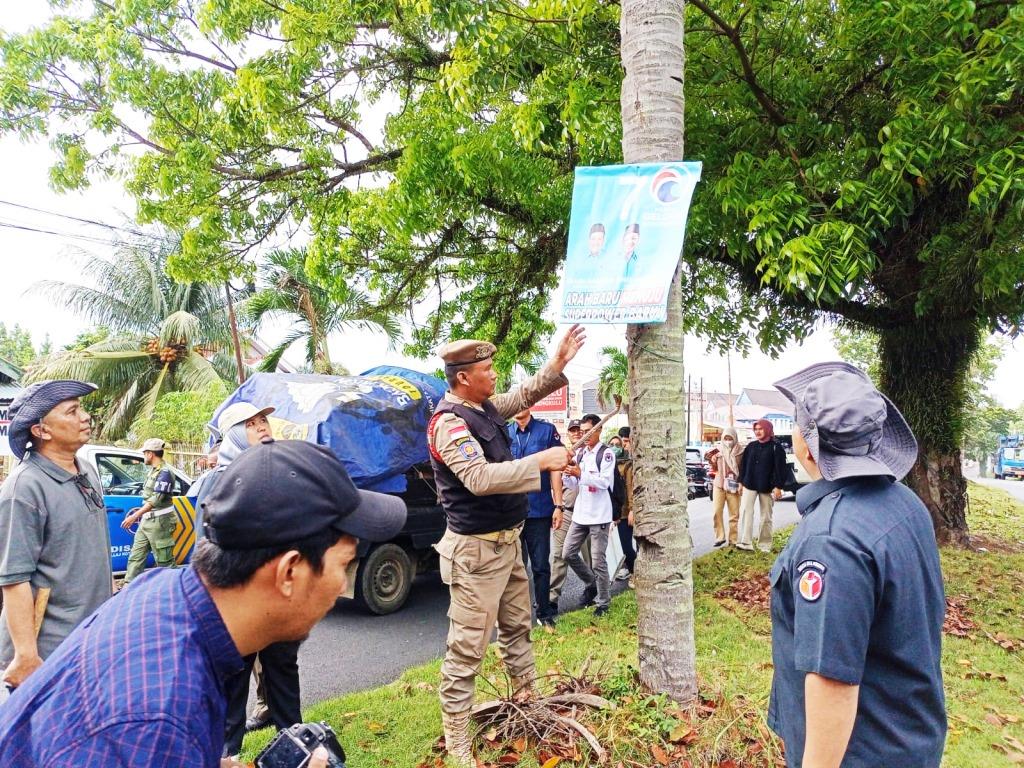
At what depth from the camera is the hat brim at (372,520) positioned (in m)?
1.22

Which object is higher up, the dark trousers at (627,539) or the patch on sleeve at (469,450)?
the patch on sleeve at (469,450)

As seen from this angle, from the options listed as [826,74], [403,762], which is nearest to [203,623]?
[403,762]

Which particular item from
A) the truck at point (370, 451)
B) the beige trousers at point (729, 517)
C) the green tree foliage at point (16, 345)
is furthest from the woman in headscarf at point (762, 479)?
the green tree foliage at point (16, 345)

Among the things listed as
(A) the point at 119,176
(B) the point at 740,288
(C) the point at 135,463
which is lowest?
(C) the point at 135,463

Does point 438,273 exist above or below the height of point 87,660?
above

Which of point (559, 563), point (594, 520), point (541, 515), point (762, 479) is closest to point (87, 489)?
point (541, 515)

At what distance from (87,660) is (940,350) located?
32.4 feet

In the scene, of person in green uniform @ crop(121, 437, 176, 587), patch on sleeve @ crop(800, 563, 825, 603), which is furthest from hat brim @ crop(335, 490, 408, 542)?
person in green uniform @ crop(121, 437, 176, 587)

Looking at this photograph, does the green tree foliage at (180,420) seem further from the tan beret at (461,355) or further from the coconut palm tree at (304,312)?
the tan beret at (461,355)

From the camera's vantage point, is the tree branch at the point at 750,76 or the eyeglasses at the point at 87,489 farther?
the tree branch at the point at 750,76

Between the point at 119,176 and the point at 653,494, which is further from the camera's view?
the point at 119,176

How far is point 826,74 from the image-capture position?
5.53 meters

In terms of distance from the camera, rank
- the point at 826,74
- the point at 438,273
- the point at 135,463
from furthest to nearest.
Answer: the point at 438,273 → the point at 135,463 → the point at 826,74

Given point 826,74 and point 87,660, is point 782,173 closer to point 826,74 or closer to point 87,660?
point 826,74
